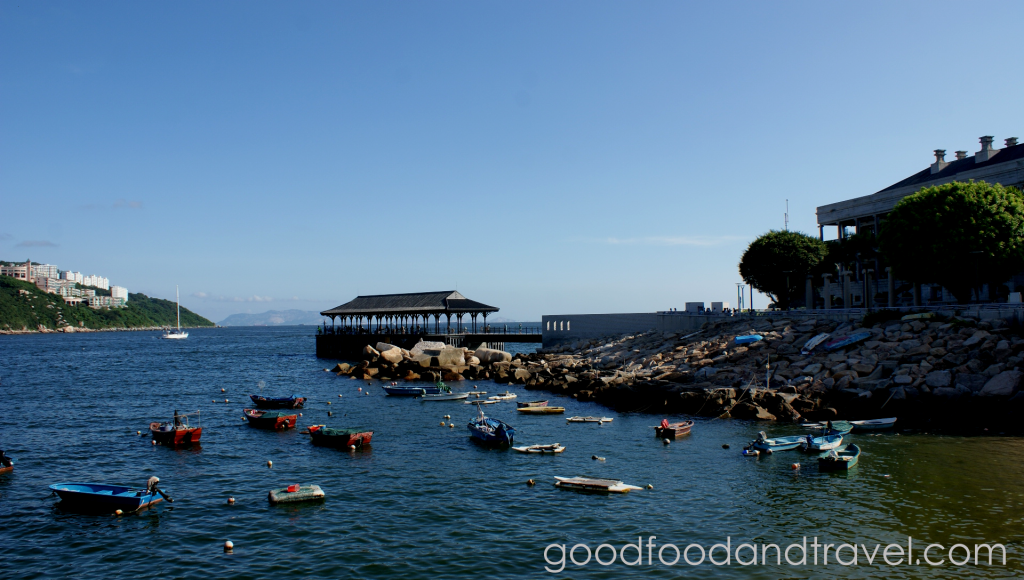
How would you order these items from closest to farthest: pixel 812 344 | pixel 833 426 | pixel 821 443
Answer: pixel 821 443 < pixel 833 426 < pixel 812 344

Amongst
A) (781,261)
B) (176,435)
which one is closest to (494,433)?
(176,435)

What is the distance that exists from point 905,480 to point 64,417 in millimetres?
48362

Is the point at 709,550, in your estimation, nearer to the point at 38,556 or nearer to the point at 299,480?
the point at 299,480

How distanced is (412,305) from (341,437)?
5321 cm

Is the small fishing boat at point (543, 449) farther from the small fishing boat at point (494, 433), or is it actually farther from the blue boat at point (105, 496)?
the blue boat at point (105, 496)

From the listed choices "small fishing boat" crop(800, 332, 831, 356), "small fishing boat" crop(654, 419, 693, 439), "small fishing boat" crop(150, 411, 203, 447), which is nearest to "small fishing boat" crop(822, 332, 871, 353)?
"small fishing boat" crop(800, 332, 831, 356)

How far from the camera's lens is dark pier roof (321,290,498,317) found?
267 feet

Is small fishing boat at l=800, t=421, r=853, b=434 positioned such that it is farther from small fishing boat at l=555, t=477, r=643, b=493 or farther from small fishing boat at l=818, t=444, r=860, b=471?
small fishing boat at l=555, t=477, r=643, b=493

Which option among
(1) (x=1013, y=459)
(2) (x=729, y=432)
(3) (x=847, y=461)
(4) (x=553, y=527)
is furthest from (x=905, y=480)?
(4) (x=553, y=527)

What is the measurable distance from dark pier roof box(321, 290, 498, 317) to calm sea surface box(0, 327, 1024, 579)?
42256 millimetres

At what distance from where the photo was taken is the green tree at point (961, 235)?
45.7m

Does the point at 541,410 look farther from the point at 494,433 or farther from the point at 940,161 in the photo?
the point at 940,161

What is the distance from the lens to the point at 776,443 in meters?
29.6

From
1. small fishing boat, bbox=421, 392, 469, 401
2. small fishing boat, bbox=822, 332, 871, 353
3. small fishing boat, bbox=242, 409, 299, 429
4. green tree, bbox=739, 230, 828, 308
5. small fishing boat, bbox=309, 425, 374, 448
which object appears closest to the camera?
small fishing boat, bbox=309, 425, 374, 448
